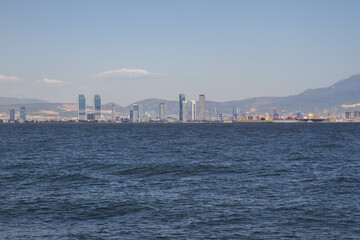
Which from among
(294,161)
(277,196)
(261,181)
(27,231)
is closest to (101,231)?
(27,231)

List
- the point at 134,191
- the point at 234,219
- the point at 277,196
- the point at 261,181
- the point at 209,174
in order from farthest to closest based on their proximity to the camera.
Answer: the point at 209,174, the point at 261,181, the point at 134,191, the point at 277,196, the point at 234,219

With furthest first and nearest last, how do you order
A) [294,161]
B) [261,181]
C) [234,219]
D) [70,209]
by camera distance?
[294,161]
[261,181]
[70,209]
[234,219]

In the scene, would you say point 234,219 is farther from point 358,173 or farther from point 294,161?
point 294,161

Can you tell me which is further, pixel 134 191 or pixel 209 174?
pixel 209 174

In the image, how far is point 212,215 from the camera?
26.2 metres

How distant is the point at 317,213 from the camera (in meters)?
26.8

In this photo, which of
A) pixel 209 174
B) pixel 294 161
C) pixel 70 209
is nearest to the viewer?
pixel 70 209

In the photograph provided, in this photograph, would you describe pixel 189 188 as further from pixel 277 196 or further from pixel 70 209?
pixel 70 209

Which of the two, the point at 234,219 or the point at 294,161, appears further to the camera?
the point at 294,161

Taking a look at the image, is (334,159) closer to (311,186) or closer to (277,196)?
(311,186)

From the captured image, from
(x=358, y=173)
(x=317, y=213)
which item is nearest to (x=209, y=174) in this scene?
(x=358, y=173)

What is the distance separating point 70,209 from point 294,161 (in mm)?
37403

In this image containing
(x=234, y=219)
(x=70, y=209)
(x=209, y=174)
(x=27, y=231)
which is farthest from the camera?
(x=209, y=174)

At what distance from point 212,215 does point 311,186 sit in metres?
13.9
